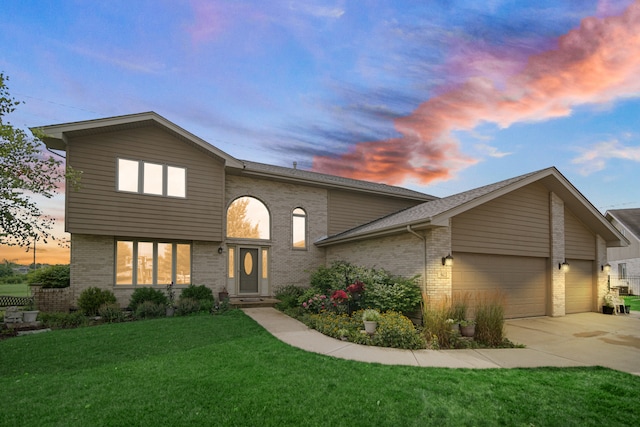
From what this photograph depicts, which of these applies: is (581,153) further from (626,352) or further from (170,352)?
Result: (170,352)

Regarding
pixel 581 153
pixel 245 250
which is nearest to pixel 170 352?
pixel 245 250

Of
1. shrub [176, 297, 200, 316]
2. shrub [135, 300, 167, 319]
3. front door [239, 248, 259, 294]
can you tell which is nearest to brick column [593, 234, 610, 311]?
front door [239, 248, 259, 294]

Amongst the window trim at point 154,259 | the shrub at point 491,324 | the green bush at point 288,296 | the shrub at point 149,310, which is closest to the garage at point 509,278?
the shrub at point 491,324

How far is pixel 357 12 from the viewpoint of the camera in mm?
10195

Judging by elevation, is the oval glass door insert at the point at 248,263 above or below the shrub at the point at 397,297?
above

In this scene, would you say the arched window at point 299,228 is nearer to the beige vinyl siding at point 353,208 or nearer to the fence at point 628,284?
the beige vinyl siding at point 353,208

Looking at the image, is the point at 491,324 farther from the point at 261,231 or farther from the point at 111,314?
the point at 111,314

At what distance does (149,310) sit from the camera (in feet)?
36.3

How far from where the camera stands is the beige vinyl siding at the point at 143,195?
11.1m

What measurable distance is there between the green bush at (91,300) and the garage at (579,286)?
16.4 m

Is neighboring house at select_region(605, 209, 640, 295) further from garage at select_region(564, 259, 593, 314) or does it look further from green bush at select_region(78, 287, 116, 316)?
green bush at select_region(78, 287, 116, 316)

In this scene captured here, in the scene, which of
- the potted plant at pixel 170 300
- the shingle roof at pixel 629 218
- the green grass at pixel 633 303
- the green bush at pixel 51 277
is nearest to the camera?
the potted plant at pixel 170 300

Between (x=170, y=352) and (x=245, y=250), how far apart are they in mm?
7952

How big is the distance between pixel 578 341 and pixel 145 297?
12.6 m
